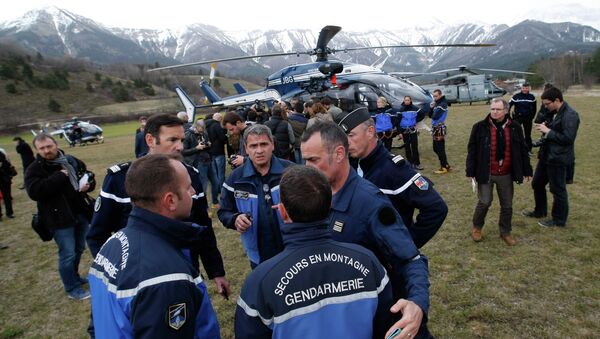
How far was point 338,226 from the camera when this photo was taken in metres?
1.93

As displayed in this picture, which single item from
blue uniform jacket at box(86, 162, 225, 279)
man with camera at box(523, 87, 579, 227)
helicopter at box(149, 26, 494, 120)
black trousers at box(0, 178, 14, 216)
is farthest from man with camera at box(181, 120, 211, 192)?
man with camera at box(523, 87, 579, 227)

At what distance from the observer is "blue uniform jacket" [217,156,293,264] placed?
3.05 m

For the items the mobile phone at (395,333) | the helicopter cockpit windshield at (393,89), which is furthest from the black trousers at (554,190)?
the helicopter cockpit windshield at (393,89)

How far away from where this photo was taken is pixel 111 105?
68.2 m

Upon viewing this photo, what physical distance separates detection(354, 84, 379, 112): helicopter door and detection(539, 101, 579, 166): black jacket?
635 centimetres

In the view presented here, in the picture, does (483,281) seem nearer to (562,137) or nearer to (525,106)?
(562,137)

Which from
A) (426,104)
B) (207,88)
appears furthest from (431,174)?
(207,88)

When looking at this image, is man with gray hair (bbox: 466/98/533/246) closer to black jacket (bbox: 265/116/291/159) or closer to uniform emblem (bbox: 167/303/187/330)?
black jacket (bbox: 265/116/291/159)

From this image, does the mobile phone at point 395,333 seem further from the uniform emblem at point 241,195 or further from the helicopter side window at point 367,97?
the helicopter side window at point 367,97

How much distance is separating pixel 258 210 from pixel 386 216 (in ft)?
4.82

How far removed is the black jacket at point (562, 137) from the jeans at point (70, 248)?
21.8 feet

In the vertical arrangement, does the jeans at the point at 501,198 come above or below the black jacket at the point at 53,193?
below

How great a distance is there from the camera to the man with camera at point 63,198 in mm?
4012

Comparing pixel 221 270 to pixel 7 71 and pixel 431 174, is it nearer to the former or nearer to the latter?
pixel 431 174
